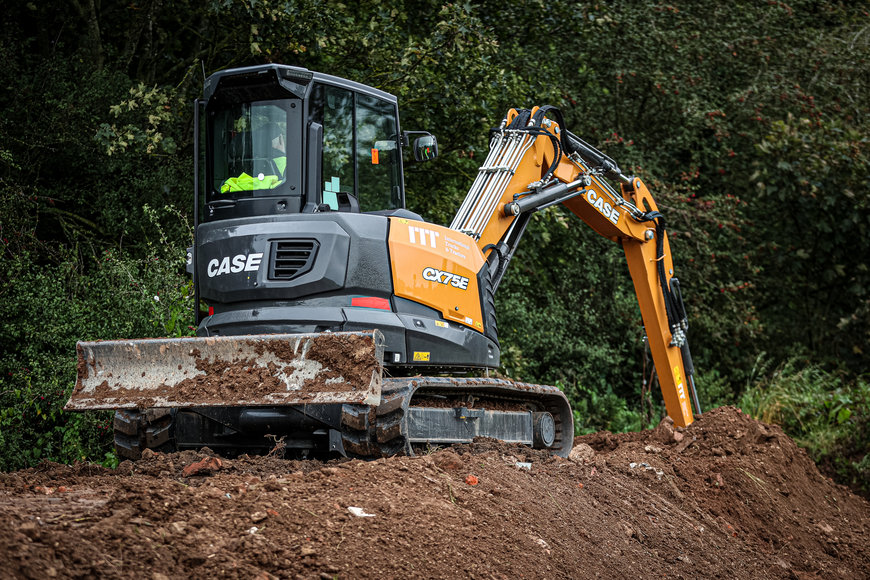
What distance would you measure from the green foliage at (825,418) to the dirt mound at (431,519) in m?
2.17

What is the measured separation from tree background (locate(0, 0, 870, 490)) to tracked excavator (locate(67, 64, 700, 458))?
2.26 metres

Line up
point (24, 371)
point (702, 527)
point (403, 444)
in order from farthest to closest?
point (24, 371)
point (702, 527)
point (403, 444)

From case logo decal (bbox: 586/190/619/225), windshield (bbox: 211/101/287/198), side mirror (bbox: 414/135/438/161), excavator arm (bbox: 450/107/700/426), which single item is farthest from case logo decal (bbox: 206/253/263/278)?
case logo decal (bbox: 586/190/619/225)

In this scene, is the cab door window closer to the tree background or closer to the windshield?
the windshield

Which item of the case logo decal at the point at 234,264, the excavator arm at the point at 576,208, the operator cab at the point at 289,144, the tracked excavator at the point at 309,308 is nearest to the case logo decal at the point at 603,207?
the excavator arm at the point at 576,208

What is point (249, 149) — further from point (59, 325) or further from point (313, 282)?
point (59, 325)

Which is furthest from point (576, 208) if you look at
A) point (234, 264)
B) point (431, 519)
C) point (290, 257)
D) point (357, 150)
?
point (431, 519)

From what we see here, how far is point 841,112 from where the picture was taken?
14.6 meters

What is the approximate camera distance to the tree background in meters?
8.59

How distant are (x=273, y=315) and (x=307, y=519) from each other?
1959 mm

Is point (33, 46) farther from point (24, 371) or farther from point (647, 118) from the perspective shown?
point (647, 118)

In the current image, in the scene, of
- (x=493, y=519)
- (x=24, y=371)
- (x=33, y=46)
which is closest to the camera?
(x=493, y=519)

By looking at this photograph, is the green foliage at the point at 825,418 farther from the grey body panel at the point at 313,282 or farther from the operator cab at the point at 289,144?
the operator cab at the point at 289,144

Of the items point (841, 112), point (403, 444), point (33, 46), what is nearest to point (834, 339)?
point (841, 112)
